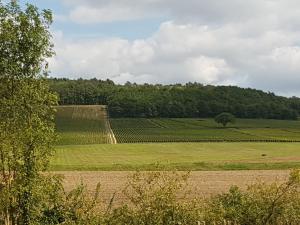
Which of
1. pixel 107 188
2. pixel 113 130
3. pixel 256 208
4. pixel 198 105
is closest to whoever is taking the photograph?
pixel 256 208

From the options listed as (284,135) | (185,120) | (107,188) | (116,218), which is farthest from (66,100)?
(116,218)

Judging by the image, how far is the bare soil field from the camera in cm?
3731

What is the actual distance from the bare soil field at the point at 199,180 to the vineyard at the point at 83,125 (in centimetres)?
5737

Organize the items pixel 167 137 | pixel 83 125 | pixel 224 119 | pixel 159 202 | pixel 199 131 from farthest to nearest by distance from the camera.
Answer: pixel 224 119 < pixel 83 125 < pixel 199 131 < pixel 167 137 < pixel 159 202

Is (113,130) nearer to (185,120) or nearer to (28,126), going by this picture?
(185,120)

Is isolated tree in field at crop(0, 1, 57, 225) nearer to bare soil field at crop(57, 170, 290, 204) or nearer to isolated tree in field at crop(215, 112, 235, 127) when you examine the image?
bare soil field at crop(57, 170, 290, 204)

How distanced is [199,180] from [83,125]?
104627mm

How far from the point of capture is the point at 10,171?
49.6ft

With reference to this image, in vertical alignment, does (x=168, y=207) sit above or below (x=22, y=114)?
below

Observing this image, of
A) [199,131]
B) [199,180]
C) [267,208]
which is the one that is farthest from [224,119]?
[267,208]

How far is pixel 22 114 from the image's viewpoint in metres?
15.2

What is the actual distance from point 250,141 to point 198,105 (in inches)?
2341

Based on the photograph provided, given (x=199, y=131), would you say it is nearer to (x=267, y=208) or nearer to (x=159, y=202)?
(x=267, y=208)

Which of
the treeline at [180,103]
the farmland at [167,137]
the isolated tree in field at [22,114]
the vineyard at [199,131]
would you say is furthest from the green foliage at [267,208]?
the treeline at [180,103]
